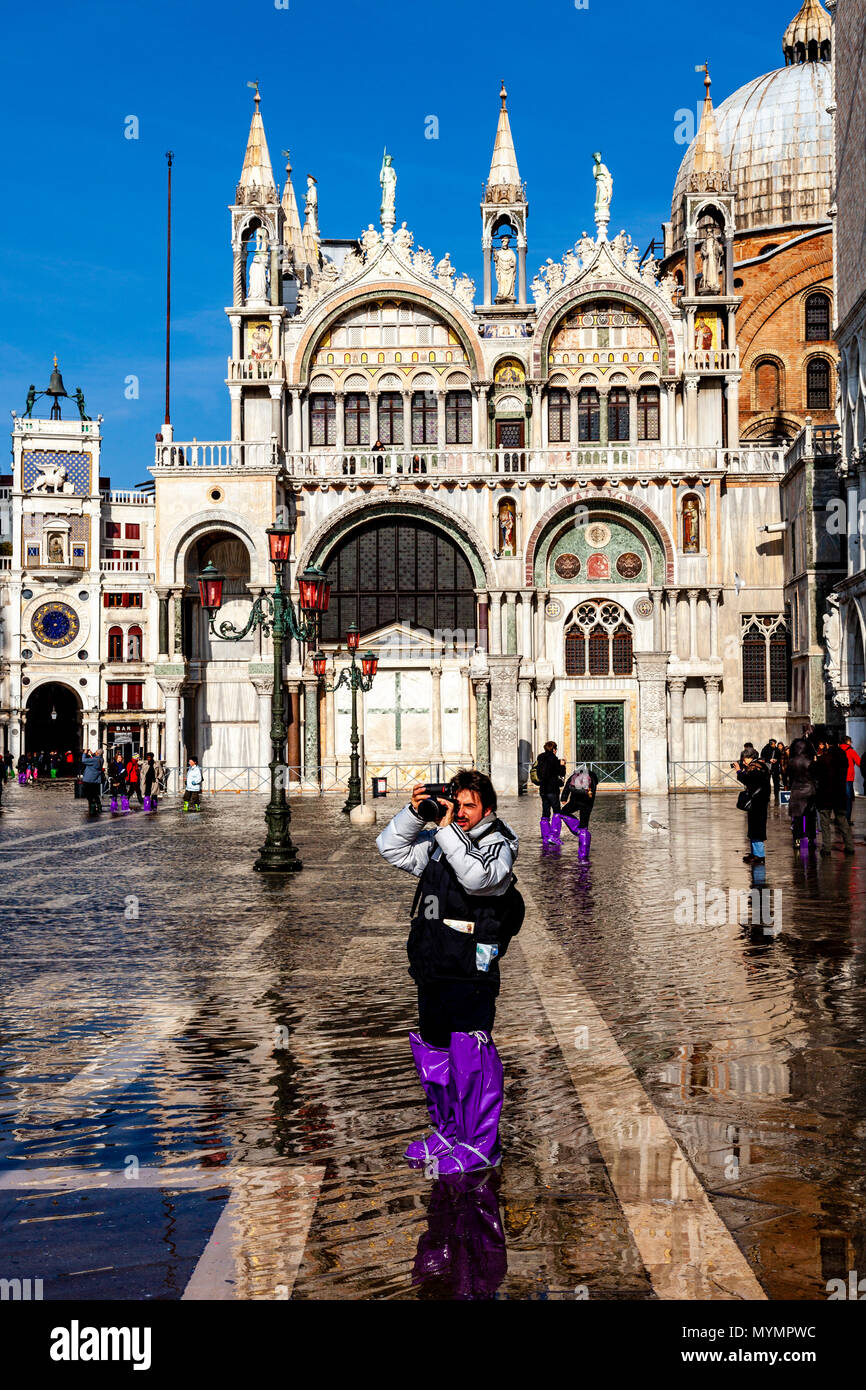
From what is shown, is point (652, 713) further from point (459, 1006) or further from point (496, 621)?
point (459, 1006)

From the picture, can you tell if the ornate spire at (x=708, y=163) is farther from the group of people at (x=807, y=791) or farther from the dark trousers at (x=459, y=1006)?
the dark trousers at (x=459, y=1006)

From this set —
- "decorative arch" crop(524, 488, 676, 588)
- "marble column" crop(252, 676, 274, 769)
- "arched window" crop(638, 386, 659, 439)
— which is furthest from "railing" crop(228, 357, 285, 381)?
"arched window" crop(638, 386, 659, 439)

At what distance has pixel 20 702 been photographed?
6019 centimetres

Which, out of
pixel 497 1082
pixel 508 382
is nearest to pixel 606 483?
pixel 508 382

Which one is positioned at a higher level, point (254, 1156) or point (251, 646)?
point (251, 646)

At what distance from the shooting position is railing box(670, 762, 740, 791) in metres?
39.6

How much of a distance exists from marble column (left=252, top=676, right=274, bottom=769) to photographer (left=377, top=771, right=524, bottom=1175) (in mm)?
33933

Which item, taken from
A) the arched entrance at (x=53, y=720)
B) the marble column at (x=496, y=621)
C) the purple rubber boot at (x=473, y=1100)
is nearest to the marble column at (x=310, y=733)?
the marble column at (x=496, y=621)

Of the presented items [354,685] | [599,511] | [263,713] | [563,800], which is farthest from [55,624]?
[563,800]

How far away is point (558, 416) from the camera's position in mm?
42094

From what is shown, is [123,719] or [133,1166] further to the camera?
[123,719]

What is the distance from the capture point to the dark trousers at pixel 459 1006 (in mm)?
5434
